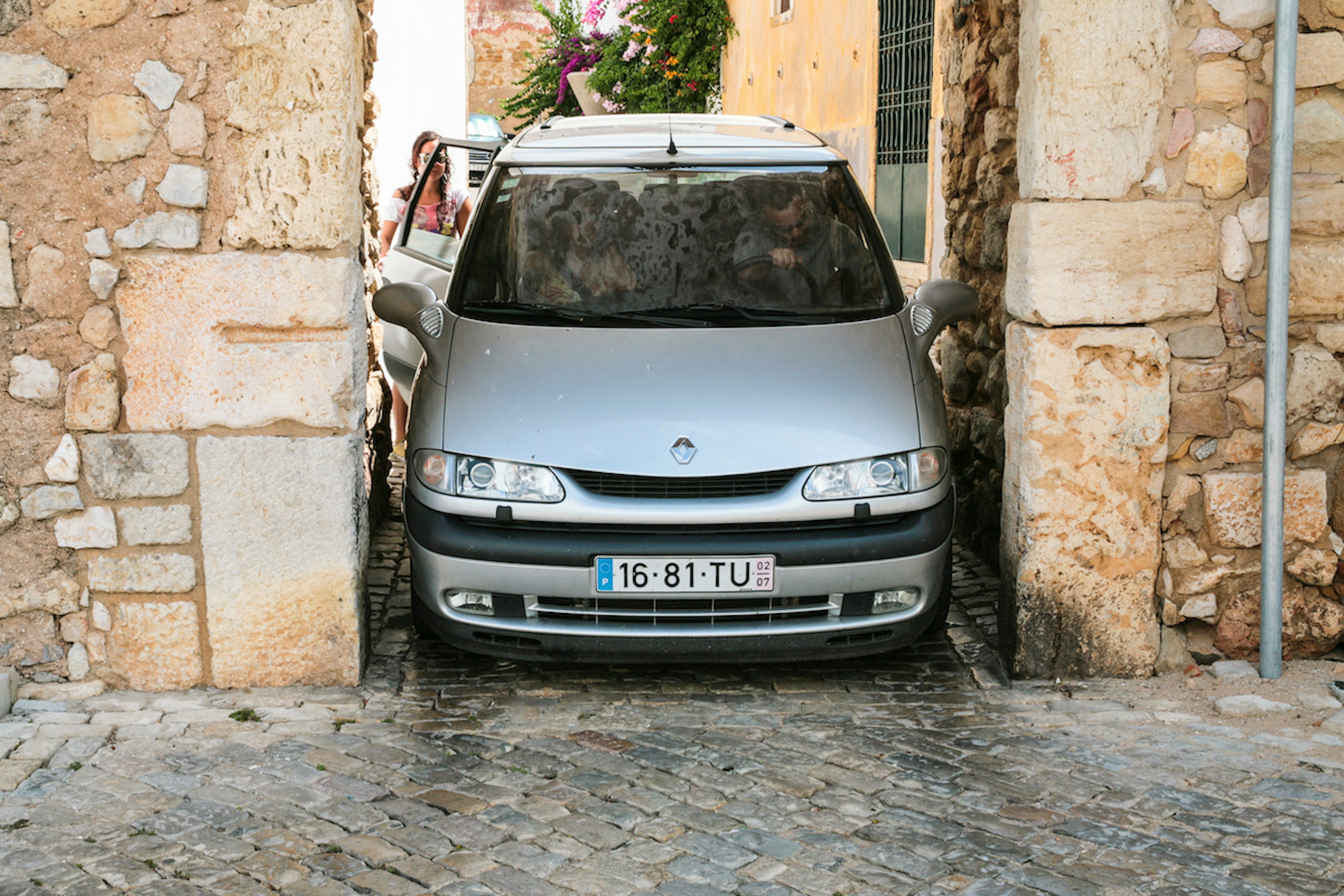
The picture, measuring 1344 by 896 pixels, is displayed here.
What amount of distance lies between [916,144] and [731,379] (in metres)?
9.32

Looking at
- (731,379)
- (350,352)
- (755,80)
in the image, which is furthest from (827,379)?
(755,80)

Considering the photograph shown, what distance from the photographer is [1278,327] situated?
173 inches

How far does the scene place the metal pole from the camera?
4.29 metres

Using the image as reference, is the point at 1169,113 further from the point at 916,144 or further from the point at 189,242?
the point at 916,144

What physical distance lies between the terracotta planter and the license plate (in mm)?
19124

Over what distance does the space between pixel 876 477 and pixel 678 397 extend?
0.66 m

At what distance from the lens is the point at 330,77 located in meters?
4.29

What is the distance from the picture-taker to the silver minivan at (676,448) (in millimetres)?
4199

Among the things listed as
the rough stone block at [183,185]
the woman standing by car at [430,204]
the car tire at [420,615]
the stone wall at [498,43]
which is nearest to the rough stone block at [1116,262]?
the car tire at [420,615]

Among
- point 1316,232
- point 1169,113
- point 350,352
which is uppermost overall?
point 1169,113

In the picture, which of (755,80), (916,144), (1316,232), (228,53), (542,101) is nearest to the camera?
(228,53)

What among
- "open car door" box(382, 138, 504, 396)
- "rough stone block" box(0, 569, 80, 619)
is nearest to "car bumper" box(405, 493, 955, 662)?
"rough stone block" box(0, 569, 80, 619)

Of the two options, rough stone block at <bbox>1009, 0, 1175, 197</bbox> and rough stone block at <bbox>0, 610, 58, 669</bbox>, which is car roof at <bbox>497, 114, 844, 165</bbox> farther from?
rough stone block at <bbox>0, 610, 58, 669</bbox>

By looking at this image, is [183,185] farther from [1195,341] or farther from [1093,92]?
[1195,341]
